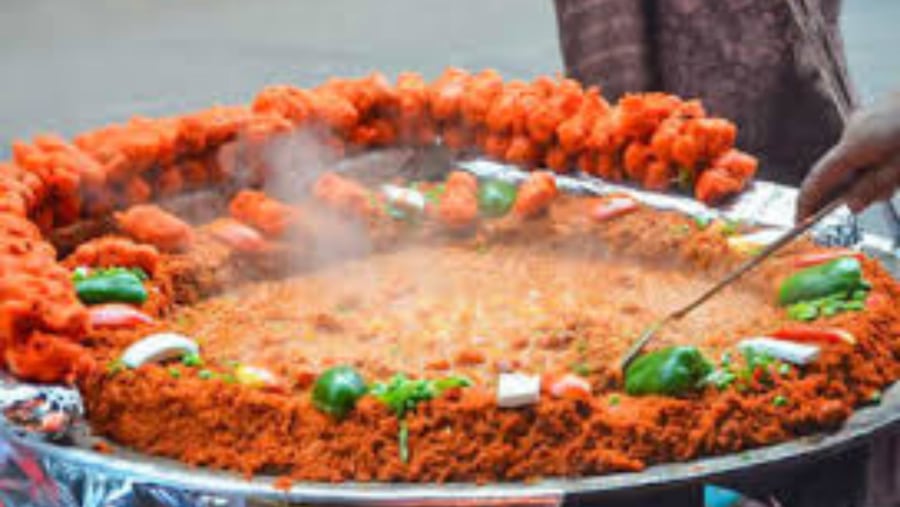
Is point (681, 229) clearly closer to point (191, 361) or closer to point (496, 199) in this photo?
point (496, 199)

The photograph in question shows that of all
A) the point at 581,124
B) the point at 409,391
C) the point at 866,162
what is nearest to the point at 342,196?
the point at 581,124

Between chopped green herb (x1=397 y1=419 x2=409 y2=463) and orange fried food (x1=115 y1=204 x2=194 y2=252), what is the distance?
148 cm

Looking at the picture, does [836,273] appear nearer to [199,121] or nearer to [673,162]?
[673,162]

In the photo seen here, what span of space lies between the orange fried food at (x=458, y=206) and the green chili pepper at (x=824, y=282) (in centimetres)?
116

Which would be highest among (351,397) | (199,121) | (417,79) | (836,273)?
(417,79)

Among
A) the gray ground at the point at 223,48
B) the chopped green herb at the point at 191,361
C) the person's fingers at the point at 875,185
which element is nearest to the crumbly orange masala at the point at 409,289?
the chopped green herb at the point at 191,361

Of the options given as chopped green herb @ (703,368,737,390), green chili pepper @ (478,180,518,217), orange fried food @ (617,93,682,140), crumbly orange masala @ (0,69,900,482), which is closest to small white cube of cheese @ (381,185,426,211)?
crumbly orange masala @ (0,69,900,482)

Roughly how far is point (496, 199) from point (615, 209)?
1.39ft

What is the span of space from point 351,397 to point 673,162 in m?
1.78

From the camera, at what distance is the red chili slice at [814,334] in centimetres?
233

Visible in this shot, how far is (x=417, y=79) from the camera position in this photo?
13.9ft

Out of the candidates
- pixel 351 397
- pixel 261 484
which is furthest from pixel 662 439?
pixel 261 484

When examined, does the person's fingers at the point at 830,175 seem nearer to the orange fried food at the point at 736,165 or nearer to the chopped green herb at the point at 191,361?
the orange fried food at the point at 736,165

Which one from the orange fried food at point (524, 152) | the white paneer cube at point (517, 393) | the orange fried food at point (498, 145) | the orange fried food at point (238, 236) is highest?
the orange fried food at point (498, 145)
